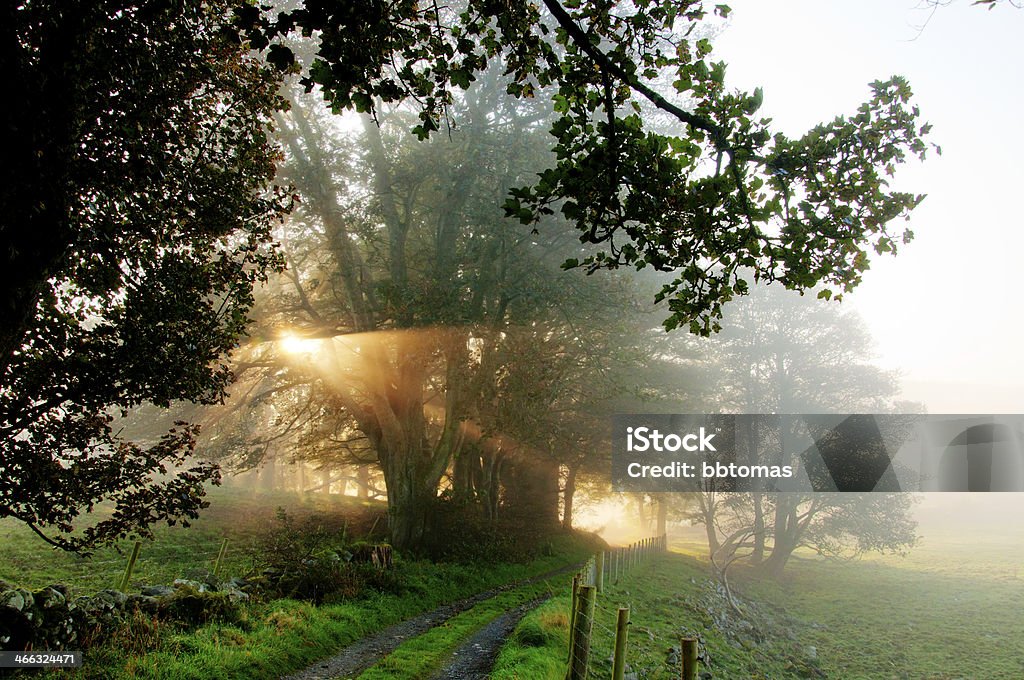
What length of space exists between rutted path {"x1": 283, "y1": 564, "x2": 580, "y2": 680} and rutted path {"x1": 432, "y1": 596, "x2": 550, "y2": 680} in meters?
0.02

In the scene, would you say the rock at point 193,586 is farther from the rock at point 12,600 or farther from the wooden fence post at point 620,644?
the wooden fence post at point 620,644

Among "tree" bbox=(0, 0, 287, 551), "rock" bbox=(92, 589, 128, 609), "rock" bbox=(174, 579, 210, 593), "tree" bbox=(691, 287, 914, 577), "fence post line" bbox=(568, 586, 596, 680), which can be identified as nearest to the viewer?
"tree" bbox=(0, 0, 287, 551)

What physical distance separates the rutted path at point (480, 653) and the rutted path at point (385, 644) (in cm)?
2

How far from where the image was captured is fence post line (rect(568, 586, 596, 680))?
796cm

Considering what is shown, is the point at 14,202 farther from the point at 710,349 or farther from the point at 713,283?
the point at 710,349

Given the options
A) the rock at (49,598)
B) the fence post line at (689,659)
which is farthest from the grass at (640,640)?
the rock at (49,598)

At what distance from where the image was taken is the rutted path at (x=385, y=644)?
9352mm

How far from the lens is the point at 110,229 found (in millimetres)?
6398

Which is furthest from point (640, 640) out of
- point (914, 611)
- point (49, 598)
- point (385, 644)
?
point (914, 611)

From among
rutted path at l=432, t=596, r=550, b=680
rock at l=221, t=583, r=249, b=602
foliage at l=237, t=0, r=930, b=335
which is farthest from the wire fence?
rock at l=221, t=583, r=249, b=602

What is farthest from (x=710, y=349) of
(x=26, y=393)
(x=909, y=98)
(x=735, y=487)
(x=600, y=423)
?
(x=26, y=393)

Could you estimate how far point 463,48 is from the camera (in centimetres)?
446

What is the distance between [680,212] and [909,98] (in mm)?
2572

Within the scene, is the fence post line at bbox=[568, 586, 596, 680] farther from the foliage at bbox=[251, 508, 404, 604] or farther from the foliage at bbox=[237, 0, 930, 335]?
the foliage at bbox=[251, 508, 404, 604]
